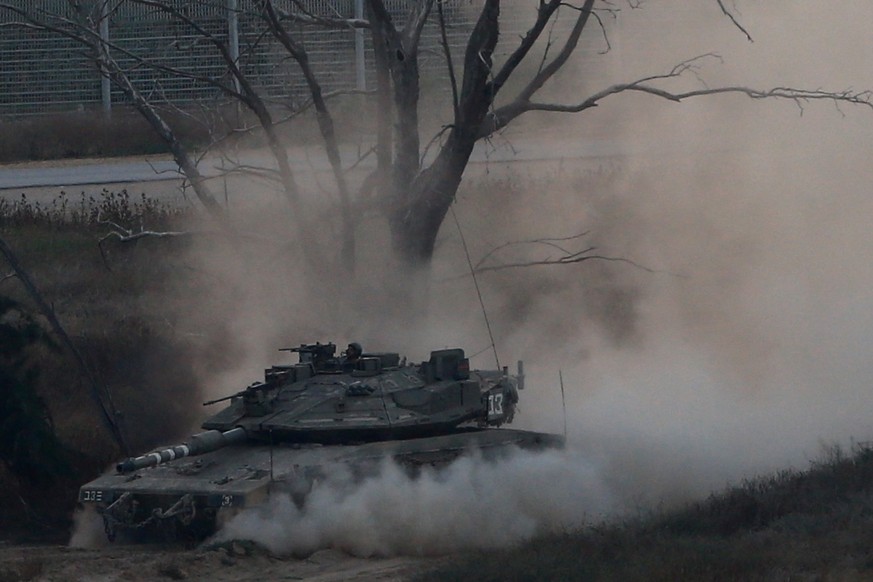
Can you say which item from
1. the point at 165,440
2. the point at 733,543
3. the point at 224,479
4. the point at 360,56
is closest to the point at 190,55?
the point at 360,56

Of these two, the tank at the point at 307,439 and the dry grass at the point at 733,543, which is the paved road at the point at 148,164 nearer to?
the tank at the point at 307,439

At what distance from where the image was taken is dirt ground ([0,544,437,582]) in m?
12.3

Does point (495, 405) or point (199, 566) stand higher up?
point (495, 405)

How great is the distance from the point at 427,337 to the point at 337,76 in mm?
8585

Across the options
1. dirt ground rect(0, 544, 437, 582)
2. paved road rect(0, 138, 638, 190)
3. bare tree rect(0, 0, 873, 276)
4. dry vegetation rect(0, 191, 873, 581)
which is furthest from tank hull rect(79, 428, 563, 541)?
paved road rect(0, 138, 638, 190)

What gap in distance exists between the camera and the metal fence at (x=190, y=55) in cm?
2655

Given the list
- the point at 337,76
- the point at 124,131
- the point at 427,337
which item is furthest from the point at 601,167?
the point at 124,131

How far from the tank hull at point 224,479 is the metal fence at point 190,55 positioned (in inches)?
345

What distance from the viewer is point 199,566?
41.2 ft

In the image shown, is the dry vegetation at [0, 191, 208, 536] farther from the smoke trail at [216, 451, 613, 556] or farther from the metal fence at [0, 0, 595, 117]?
the smoke trail at [216, 451, 613, 556]

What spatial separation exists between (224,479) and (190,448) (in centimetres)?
93

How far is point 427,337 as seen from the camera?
22.2 metres

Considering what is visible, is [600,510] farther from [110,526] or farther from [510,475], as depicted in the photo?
[110,526]

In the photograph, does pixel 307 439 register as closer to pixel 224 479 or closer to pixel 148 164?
pixel 224 479
